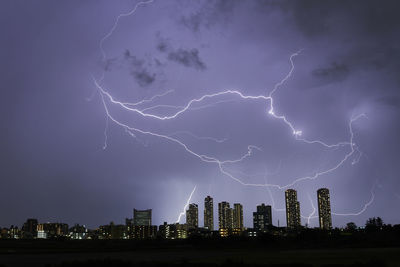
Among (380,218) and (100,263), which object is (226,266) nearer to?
(100,263)

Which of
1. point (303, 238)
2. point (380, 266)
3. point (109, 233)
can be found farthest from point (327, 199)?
point (380, 266)

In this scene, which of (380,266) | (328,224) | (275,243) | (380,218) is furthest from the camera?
(328,224)

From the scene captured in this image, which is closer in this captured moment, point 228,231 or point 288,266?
point 288,266

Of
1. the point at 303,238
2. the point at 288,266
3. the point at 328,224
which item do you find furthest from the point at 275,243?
the point at 328,224

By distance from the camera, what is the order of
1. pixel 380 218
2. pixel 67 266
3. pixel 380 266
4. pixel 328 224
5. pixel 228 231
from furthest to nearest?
1. pixel 328 224
2. pixel 228 231
3. pixel 380 218
4. pixel 67 266
5. pixel 380 266

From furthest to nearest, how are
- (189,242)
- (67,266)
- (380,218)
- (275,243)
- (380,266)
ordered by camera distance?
(380,218)
(189,242)
(275,243)
(67,266)
(380,266)

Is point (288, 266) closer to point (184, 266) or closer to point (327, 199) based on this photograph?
point (184, 266)

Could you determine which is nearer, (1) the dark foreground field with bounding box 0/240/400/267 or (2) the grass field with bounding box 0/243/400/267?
(1) the dark foreground field with bounding box 0/240/400/267

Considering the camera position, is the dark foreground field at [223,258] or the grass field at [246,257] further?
the grass field at [246,257]

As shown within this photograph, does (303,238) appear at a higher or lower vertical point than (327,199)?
lower

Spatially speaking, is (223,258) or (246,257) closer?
(223,258)
